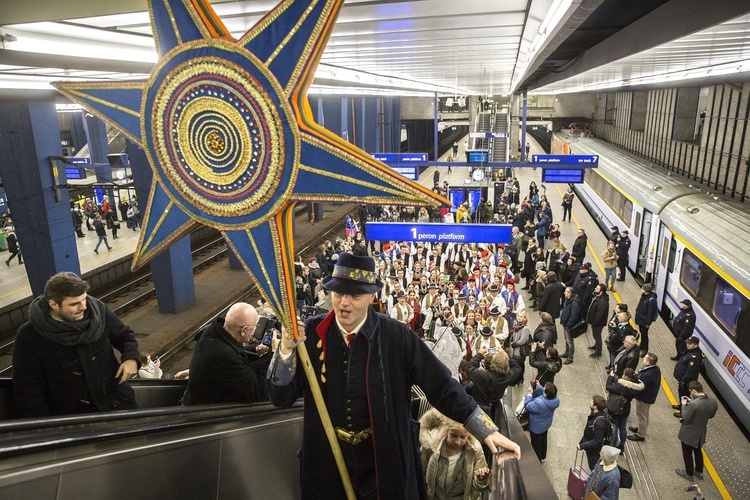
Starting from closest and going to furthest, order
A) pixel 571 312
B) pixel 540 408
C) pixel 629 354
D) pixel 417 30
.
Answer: pixel 417 30 → pixel 540 408 → pixel 629 354 → pixel 571 312

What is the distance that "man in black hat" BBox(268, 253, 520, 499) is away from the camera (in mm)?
2318

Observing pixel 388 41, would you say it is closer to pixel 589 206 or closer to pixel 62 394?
pixel 62 394

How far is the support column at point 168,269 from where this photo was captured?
12.6 m

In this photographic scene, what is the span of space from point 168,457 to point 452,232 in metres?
6.51

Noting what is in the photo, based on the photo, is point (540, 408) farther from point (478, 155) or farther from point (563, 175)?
point (478, 155)

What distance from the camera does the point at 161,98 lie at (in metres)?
2.44

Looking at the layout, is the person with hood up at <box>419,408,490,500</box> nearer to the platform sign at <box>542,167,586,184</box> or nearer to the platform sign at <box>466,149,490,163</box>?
the platform sign at <box>542,167,586,184</box>

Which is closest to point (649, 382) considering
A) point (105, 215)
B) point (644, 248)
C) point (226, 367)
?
point (226, 367)

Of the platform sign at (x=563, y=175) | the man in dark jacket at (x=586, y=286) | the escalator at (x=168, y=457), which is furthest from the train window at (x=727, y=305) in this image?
the platform sign at (x=563, y=175)

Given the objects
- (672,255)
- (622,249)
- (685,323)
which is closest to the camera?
(685,323)

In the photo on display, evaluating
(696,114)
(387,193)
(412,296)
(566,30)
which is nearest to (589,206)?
(696,114)

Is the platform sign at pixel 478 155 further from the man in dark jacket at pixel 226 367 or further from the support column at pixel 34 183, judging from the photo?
the man in dark jacket at pixel 226 367

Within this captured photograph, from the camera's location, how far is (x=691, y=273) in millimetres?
9828

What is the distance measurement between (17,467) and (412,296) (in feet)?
26.2
